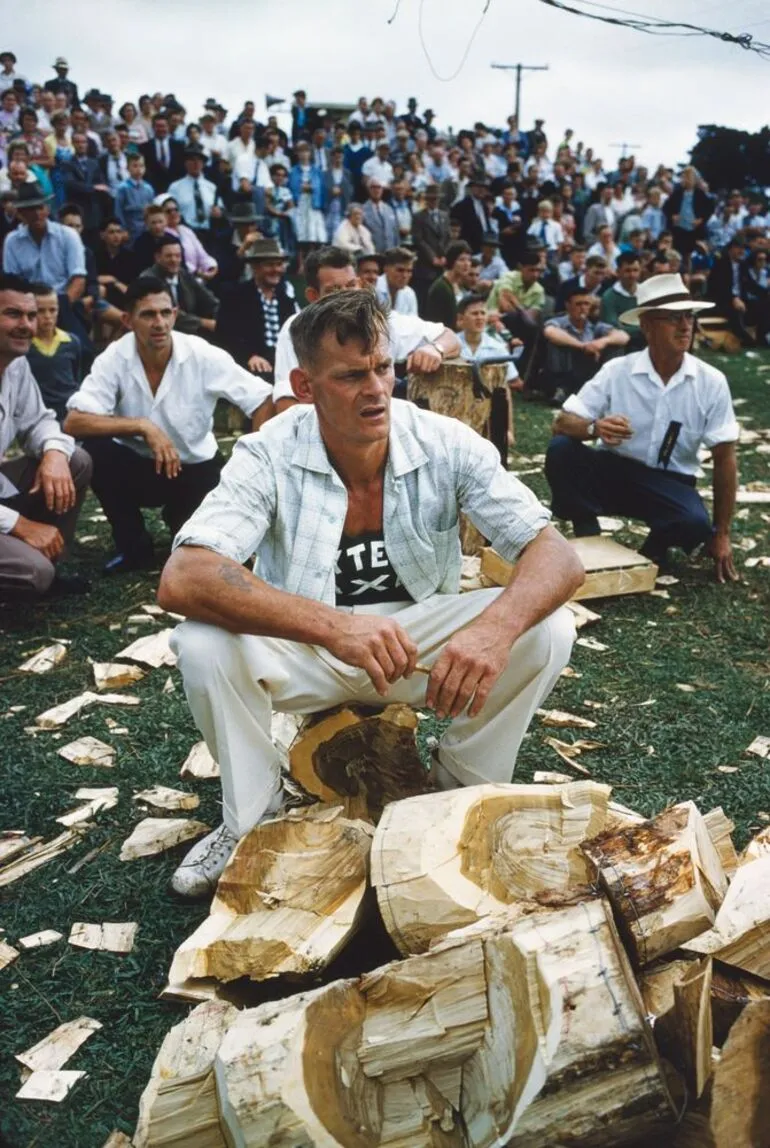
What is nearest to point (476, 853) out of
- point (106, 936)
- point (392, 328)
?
point (106, 936)

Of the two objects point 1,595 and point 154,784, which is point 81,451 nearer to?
point 1,595

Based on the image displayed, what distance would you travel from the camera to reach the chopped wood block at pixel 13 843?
2.88 m

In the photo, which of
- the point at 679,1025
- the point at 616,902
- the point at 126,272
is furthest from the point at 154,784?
the point at 126,272

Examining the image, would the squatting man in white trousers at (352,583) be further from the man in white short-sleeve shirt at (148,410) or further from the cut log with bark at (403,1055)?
the man in white short-sleeve shirt at (148,410)

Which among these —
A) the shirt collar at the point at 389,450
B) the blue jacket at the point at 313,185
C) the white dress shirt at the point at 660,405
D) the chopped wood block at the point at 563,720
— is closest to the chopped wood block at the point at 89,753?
the shirt collar at the point at 389,450

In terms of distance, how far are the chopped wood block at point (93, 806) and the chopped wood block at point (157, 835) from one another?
0.55 feet

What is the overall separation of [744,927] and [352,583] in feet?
4.62

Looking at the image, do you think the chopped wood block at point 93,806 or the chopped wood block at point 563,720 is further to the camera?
the chopped wood block at point 563,720

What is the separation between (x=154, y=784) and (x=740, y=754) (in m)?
2.00

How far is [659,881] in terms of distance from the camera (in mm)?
1966

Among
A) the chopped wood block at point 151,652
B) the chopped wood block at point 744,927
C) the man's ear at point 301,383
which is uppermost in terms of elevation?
the man's ear at point 301,383

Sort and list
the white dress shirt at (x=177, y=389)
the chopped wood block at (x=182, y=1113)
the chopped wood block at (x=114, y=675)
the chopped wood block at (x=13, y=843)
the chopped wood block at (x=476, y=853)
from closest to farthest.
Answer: the chopped wood block at (x=182, y=1113)
the chopped wood block at (x=476, y=853)
the chopped wood block at (x=13, y=843)
the chopped wood block at (x=114, y=675)
the white dress shirt at (x=177, y=389)

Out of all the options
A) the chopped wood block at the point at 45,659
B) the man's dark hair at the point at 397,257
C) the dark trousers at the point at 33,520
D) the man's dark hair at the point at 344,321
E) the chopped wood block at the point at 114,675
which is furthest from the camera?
the man's dark hair at the point at 397,257

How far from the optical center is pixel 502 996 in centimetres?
173
